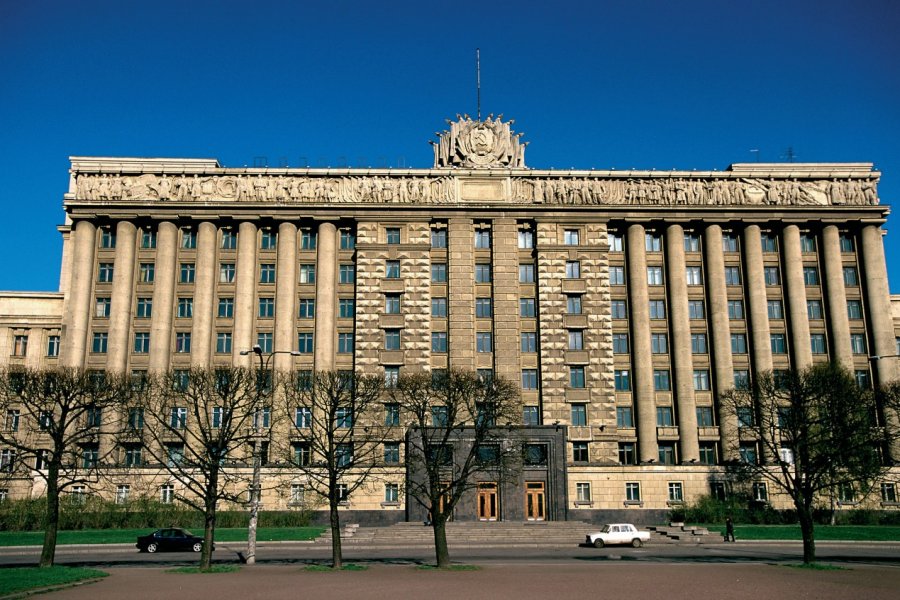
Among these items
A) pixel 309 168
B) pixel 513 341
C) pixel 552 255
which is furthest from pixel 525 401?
pixel 309 168

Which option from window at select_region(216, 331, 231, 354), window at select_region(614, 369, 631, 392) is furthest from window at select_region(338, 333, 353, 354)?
window at select_region(614, 369, 631, 392)

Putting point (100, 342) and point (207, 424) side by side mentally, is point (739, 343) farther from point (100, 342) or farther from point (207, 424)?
point (100, 342)

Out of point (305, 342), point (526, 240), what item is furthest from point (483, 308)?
point (305, 342)

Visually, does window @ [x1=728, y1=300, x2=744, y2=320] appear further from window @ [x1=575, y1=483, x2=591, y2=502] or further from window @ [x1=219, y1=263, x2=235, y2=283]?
window @ [x1=219, y1=263, x2=235, y2=283]

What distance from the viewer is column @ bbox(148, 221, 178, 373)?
81.9 metres

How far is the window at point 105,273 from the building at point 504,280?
0.14 meters

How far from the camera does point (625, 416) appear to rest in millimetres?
83250

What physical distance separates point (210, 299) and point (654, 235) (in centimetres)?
4580

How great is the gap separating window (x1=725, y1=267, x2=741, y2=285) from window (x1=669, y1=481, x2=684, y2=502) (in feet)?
71.8

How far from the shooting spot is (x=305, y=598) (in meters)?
30.6

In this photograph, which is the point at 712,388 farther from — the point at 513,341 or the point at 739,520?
the point at 513,341

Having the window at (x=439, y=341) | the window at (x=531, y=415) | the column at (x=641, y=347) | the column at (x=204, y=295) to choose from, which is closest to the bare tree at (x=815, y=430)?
the column at (x=641, y=347)

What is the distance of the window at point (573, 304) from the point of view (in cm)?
8364

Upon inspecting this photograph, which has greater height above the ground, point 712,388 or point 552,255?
point 552,255
